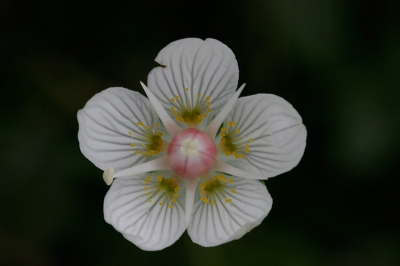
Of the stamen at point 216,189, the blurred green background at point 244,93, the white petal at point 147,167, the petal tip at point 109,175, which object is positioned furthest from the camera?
the blurred green background at point 244,93

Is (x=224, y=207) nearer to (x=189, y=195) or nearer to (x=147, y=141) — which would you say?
(x=189, y=195)

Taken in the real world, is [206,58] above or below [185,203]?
above

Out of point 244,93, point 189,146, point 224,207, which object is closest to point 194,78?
point 189,146

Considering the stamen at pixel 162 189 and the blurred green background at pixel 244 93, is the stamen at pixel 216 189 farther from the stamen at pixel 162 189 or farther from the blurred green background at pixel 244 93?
the blurred green background at pixel 244 93

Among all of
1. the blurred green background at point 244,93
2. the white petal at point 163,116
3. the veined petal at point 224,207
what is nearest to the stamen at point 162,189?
the veined petal at point 224,207

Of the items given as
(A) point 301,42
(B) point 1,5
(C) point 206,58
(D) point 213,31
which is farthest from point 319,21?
(B) point 1,5

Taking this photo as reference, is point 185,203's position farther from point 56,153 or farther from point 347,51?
point 347,51
